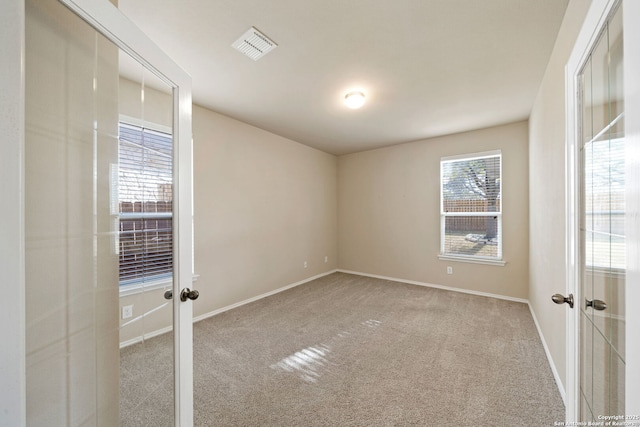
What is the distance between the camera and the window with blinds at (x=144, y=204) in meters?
1.08

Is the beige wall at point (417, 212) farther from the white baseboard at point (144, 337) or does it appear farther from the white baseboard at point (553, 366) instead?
the white baseboard at point (144, 337)

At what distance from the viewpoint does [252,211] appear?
380 centimetres

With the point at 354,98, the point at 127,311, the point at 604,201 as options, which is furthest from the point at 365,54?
the point at 127,311

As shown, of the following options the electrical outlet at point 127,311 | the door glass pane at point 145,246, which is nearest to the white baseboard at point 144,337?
the door glass pane at point 145,246

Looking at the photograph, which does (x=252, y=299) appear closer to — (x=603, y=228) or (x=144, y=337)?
(x=144, y=337)

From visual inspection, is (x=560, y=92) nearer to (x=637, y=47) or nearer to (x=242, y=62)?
(x=637, y=47)

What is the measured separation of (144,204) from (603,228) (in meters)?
1.95

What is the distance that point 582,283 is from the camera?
1.16 m

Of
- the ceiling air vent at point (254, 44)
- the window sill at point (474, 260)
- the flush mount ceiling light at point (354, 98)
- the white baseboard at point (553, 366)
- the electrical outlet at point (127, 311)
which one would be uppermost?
the ceiling air vent at point (254, 44)

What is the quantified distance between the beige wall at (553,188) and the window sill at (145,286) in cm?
245

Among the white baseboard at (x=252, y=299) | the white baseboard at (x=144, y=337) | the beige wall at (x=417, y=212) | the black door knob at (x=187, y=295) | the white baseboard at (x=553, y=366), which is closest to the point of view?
the white baseboard at (x=144, y=337)

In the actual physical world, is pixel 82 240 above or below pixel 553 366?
above
